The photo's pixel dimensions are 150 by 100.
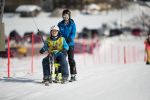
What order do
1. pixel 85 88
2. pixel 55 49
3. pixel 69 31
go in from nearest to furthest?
1. pixel 85 88
2. pixel 55 49
3. pixel 69 31

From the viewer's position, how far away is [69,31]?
34.5 feet

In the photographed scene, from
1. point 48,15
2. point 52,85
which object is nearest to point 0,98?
point 52,85

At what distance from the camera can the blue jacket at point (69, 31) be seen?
10484 millimetres

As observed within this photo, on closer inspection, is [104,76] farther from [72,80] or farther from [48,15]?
[48,15]

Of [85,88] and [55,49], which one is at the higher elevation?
[55,49]

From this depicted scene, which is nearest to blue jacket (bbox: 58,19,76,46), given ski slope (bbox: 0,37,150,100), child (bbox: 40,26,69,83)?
child (bbox: 40,26,69,83)

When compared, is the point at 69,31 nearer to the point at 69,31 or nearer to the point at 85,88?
the point at 69,31

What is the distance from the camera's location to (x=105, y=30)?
59688mm

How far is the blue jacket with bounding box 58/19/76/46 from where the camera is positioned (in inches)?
413

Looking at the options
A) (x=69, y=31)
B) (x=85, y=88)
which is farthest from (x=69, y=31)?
(x=85, y=88)

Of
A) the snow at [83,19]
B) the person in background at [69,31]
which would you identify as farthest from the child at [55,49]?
the snow at [83,19]

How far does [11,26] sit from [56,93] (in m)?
54.1

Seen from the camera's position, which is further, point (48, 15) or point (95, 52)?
point (48, 15)

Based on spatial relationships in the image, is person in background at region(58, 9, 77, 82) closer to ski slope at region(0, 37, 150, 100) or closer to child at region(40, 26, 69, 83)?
child at region(40, 26, 69, 83)
